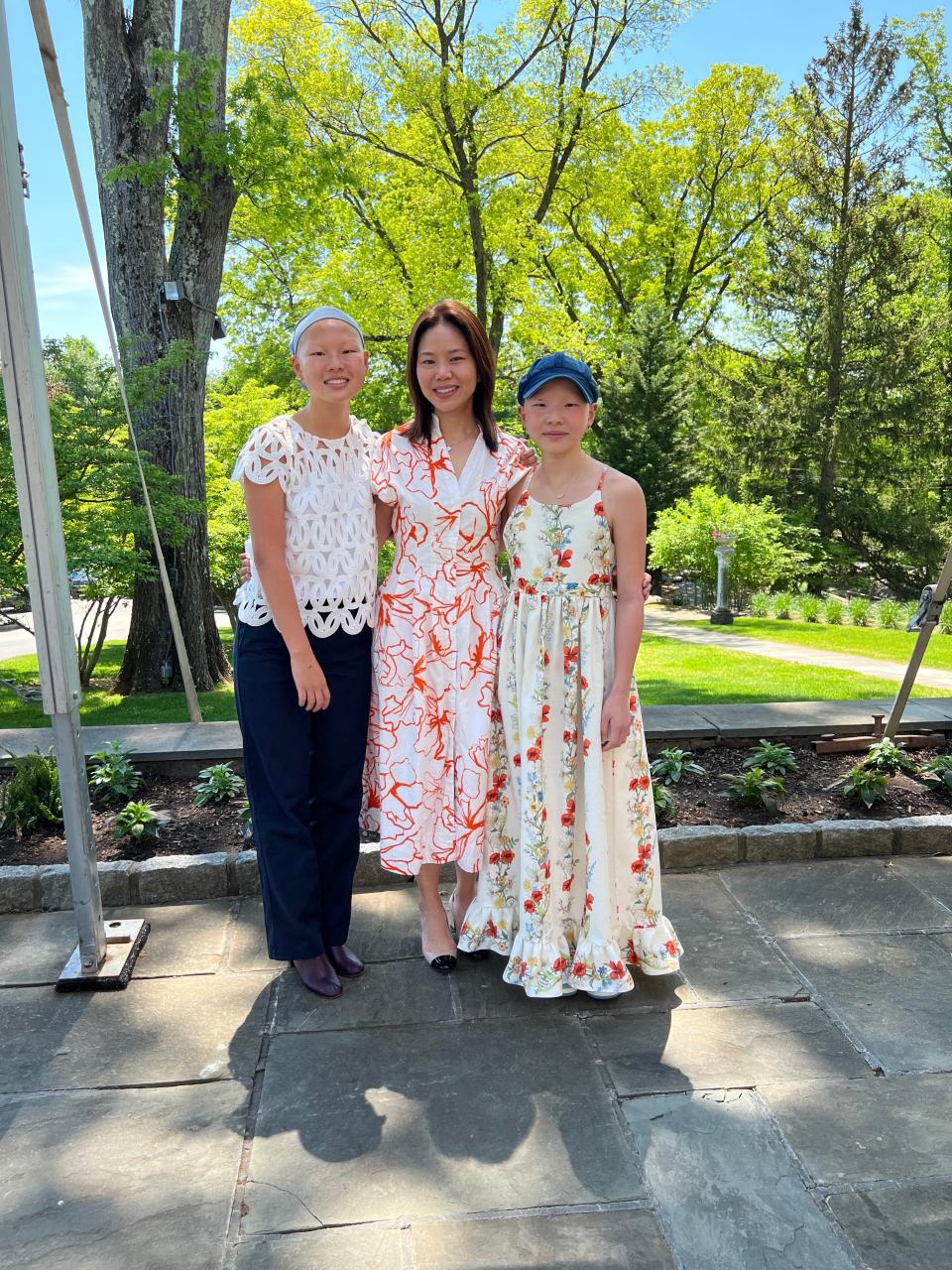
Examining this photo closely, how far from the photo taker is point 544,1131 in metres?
2.21

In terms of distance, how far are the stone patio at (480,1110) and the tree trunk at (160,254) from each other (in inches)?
199

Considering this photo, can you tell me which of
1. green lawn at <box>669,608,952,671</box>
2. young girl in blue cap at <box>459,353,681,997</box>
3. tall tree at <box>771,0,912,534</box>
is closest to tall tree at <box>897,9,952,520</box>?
tall tree at <box>771,0,912,534</box>

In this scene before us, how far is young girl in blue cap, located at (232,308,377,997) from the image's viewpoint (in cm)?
264

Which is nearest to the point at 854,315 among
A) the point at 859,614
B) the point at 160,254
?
the point at 859,614

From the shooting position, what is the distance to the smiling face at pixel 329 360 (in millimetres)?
2664

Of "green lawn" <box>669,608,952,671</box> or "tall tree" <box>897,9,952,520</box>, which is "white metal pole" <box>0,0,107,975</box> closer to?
"green lawn" <box>669,608,952,671</box>

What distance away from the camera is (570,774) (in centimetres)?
280

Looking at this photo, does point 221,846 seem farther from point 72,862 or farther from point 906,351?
point 906,351

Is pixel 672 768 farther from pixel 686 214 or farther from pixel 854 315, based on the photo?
pixel 686 214

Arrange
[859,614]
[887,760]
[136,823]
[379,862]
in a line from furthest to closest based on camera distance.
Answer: [859,614]
[887,760]
[136,823]
[379,862]

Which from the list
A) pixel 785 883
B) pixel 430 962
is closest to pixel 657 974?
pixel 430 962

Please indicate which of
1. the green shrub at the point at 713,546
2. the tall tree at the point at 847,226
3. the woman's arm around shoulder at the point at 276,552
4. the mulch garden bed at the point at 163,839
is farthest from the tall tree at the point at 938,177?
the woman's arm around shoulder at the point at 276,552

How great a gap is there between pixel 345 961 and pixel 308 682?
1.00 metres

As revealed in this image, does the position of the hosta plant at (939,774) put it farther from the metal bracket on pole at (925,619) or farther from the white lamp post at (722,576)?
the white lamp post at (722,576)
